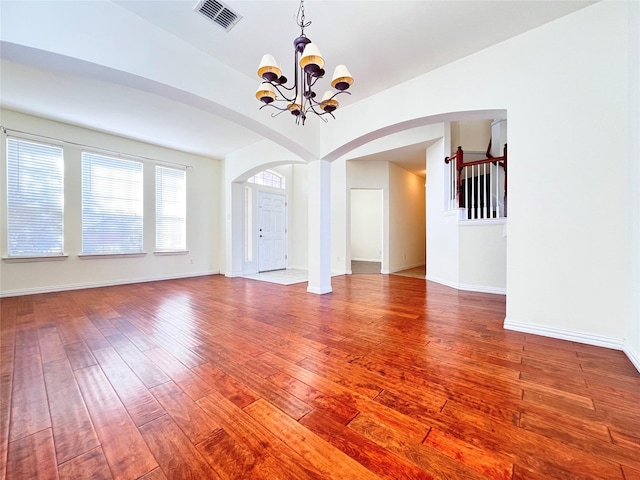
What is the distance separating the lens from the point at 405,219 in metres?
6.95

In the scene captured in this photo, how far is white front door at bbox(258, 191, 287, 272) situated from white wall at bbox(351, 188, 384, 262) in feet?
10.5

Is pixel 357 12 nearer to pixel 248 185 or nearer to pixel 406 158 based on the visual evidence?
pixel 406 158

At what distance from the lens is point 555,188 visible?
2262 millimetres

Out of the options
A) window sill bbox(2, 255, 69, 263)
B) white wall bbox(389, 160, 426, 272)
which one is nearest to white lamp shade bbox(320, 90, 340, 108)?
white wall bbox(389, 160, 426, 272)

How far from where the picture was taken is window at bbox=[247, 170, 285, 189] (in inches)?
263

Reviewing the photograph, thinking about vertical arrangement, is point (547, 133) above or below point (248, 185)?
below

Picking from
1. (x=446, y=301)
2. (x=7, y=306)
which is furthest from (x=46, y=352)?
(x=446, y=301)

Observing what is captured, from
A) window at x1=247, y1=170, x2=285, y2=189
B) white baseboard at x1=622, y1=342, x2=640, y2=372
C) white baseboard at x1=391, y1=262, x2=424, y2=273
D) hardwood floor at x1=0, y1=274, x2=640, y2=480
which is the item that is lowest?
hardwood floor at x1=0, y1=274, x2=640, y2=480

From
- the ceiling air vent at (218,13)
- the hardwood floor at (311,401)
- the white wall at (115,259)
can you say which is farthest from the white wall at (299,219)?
the ceiling air vent at (218,13)

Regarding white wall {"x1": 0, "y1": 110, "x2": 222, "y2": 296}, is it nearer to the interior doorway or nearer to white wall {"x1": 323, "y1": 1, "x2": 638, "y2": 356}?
the interior doorway

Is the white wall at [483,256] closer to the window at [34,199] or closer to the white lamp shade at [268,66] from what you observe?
the white lamp shade at [268,66]

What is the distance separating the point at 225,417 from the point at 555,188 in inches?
121

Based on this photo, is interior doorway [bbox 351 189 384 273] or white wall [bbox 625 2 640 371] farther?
interior doorway [bbox 351 189 384 273]

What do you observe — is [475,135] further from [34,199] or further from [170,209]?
[34,199]
